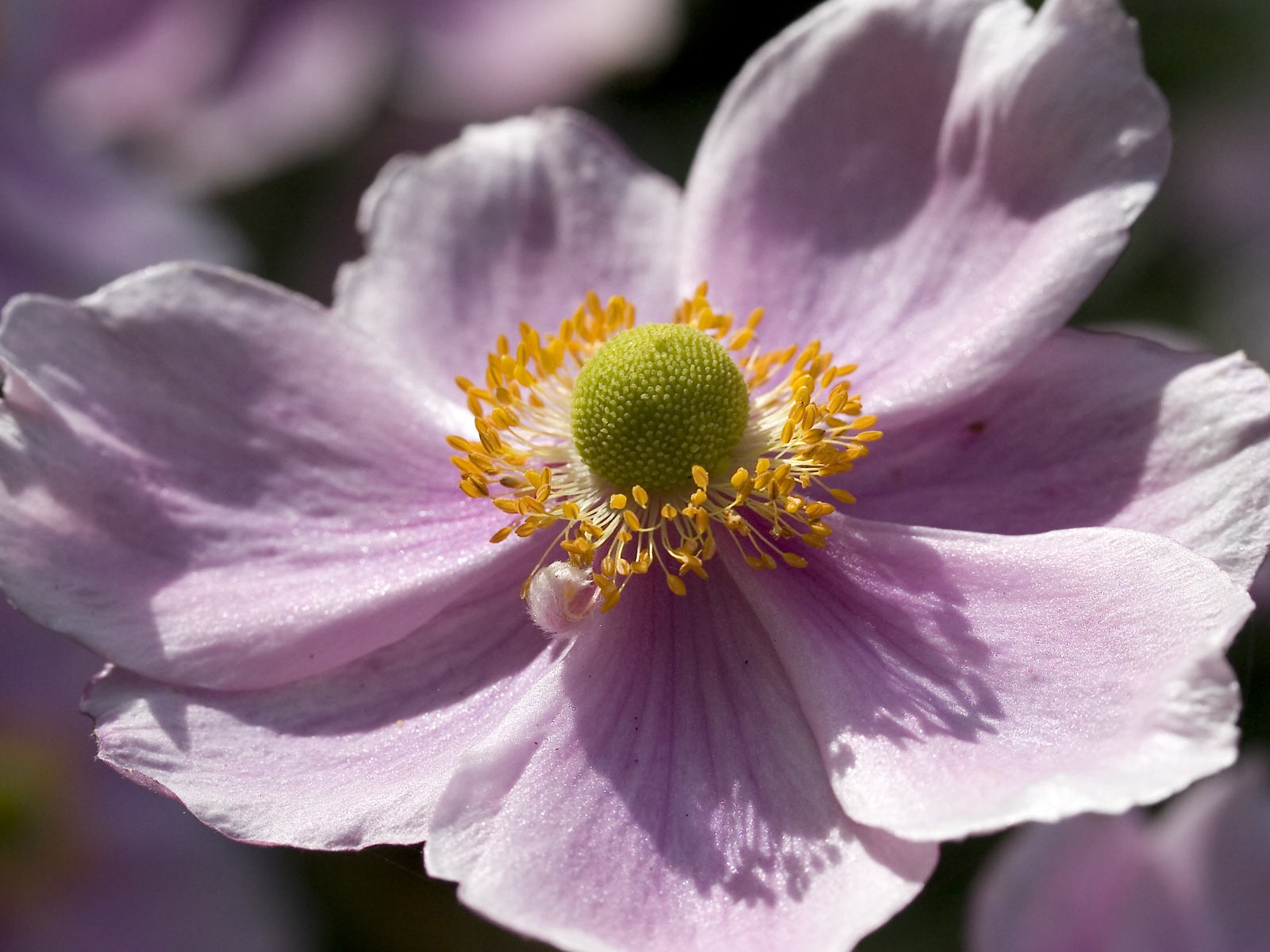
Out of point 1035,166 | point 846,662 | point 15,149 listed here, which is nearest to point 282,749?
point 846,662

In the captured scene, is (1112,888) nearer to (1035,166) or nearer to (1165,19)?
(1035,166)

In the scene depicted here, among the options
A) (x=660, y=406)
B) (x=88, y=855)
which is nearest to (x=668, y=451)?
(x=660, y=406)

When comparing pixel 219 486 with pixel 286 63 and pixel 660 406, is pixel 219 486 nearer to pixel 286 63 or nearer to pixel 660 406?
pixel 660 406

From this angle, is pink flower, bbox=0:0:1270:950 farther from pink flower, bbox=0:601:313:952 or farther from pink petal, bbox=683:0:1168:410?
pink flower, bbox=0:601:313:952

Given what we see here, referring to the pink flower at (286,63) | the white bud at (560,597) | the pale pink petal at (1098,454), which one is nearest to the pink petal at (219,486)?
the white bud at (560,597)

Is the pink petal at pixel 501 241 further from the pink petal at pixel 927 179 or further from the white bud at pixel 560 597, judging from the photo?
the white bud at pixel 560 597

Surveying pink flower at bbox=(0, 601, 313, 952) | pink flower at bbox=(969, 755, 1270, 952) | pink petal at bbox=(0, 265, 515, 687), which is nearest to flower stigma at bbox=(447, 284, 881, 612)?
pink petal at bbox=(0, 265, 515, 687)

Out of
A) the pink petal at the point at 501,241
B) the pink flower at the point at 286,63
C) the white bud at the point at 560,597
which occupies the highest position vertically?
the pink flower at the point at 286,63
